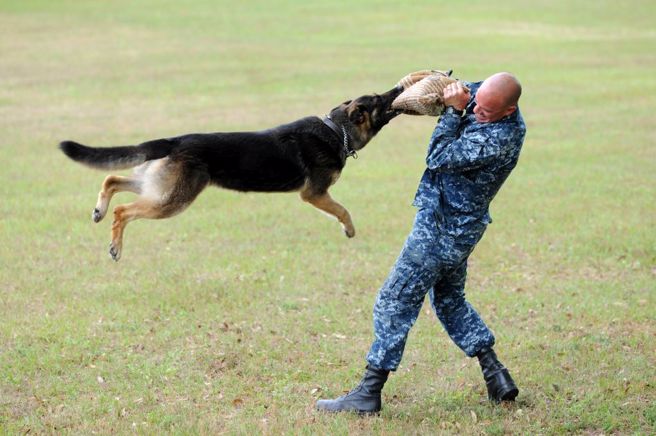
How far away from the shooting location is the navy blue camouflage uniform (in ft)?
18.6

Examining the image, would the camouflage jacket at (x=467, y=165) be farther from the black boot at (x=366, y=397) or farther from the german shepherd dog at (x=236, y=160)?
the german shepherd dog at (x=236, y=160)

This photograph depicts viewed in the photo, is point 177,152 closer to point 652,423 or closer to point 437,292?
point 437,292

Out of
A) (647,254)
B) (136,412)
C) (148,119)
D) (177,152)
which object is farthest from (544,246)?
(148,119)

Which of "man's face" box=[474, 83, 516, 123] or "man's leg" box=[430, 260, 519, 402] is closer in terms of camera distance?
"man's face" box=[474, 83, 516, 123]

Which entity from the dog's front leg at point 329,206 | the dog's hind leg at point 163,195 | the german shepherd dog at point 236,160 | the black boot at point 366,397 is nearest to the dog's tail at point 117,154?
the german shepherd dog at point 236,160

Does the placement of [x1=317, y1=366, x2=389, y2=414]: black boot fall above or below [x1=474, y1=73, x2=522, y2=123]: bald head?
below

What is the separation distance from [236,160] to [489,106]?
2.63m

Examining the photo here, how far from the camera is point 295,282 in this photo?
9.78 metres

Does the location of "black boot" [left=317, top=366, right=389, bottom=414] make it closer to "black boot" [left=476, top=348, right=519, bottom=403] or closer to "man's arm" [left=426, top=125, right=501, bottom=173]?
"black boot" [left=476, top=348, right=519, bottom=403]

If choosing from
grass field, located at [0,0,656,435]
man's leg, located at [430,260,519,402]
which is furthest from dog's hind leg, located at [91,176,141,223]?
man's leg, located at [430,260,519,402]

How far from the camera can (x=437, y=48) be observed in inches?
1299

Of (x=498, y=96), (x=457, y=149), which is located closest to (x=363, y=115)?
(x=457, y=149)

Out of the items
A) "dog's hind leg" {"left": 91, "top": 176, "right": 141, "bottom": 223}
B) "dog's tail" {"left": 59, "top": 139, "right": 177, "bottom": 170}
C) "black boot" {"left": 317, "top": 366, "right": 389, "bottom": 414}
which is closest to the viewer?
"black boot" {"left": 317, "top": 366, "right": 389, "bottom": 414}

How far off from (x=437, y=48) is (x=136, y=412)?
28.1 m
